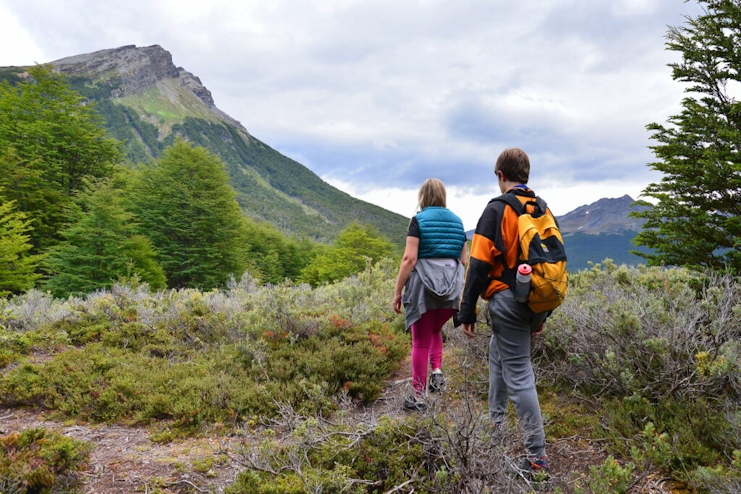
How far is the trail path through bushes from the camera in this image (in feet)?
8.89

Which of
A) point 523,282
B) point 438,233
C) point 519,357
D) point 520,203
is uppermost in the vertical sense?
point 520,203

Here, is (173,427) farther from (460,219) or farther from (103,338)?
(460,219)

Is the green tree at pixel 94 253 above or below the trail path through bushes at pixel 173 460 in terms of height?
above

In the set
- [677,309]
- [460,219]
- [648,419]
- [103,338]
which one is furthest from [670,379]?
[103,338]

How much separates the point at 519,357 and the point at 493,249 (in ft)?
2.38

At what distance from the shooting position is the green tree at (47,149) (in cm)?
1653

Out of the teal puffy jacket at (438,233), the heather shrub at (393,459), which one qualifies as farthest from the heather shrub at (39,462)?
the teal puffy jacket at (438,233)

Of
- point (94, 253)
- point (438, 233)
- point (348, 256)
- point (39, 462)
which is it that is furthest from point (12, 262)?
point (348, 256)

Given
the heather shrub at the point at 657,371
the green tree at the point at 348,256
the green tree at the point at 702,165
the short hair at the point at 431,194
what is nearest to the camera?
the heather shrub at the point at 657,371

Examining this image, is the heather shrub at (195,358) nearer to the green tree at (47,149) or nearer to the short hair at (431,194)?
the short hair at (431,194)

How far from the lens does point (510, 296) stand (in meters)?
2.41

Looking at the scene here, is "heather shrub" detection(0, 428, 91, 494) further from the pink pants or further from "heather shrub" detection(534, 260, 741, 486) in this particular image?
"heather shrub" detection(534, 260, 741, 486)

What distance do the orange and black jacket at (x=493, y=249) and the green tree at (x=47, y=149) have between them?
19.3 m

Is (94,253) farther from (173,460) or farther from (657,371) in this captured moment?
(657,371)
